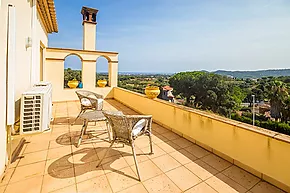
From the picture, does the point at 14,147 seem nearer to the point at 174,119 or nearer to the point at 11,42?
the point at 11,42

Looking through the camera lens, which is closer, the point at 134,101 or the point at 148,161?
the point at 148,161

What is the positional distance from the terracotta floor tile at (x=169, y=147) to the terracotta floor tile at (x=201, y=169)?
473 mm

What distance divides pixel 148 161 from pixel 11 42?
2357 millimetres

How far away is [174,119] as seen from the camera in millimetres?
3646

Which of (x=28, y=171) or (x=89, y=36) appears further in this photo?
(x=89, y=36)

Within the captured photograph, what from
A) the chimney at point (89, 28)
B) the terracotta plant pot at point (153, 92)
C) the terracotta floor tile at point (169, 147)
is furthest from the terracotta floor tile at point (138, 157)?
the chimney at point (89, 28)

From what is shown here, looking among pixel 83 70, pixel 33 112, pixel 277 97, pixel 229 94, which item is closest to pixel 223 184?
pixel 33 112

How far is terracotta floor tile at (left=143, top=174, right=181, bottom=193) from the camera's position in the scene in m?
1.81

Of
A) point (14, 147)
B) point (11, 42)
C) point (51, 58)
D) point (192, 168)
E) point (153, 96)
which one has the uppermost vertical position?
point (51, 58)

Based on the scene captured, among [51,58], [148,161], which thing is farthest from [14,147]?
[51,58]

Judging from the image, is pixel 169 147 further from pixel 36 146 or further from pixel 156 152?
pixel 36 146

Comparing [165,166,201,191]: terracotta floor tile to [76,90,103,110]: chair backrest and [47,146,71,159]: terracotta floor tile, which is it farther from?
[76,90,103,110]: chair backrest

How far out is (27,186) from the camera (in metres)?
1.78

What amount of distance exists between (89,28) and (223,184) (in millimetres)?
8781
